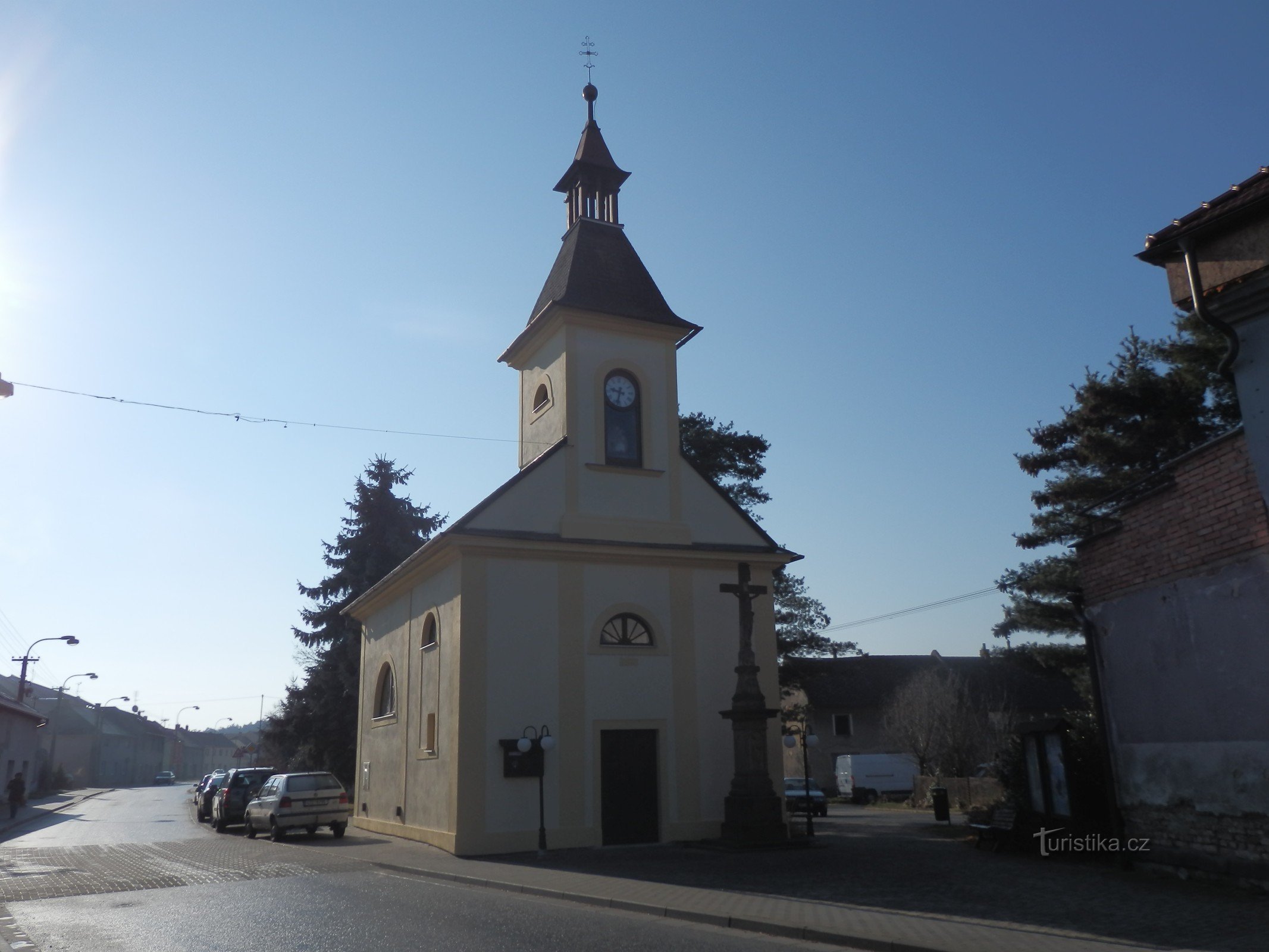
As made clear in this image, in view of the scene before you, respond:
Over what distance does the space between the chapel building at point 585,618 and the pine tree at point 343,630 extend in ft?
43.5

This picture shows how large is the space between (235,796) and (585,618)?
1293cm

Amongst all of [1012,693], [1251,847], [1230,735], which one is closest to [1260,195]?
[1230,735]

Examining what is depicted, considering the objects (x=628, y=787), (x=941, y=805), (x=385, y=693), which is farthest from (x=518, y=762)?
(x=941, y=805)

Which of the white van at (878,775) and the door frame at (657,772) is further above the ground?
the door frame at (657,772)

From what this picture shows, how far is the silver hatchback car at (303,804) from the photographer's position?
828 inches

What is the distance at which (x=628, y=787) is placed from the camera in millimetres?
18422

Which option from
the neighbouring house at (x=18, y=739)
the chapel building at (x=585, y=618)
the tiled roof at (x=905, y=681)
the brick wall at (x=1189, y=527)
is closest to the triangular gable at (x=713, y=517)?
the chapel building at (x=585, y=618)

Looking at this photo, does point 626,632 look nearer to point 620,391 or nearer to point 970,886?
point 620,391

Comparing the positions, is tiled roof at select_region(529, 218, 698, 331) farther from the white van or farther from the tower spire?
the white van

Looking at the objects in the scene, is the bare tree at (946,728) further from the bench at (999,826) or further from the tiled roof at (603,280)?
the tiled roof at (603,280)

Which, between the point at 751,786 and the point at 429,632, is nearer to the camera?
the point at 751,786

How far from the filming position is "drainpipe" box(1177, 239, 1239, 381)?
37.2 feet

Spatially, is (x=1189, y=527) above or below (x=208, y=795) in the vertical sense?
above

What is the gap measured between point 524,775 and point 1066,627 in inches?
613
